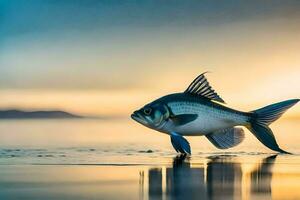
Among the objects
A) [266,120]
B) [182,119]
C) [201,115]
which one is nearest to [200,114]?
[201,115]

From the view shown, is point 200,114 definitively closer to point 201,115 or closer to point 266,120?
point 201,115

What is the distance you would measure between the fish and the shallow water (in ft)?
0.71

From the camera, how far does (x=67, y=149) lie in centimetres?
780

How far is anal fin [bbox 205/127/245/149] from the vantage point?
7.42 m

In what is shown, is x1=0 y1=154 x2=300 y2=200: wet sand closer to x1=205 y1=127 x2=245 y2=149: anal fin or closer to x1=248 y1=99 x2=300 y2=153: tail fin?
x1=248 y1=99 x2=300 y2=153: tail fin

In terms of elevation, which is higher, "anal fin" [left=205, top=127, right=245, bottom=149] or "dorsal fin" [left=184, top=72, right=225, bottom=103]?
"dorsal fin" [left=184, top=72, right=225, bottom=103]

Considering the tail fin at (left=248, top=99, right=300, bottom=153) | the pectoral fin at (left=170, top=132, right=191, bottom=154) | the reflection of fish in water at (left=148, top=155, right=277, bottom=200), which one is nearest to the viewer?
the reflection of fish in water at (left=148, top=155, right=277, bottom=200)

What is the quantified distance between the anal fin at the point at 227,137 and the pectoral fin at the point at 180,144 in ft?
1.39

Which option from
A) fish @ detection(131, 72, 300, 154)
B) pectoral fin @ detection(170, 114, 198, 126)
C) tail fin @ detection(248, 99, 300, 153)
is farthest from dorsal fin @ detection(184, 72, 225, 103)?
tail fin @ detection(248, 99, 300, 153)

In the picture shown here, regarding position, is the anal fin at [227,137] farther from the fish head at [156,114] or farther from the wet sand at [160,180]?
the wet sand at [160,180]

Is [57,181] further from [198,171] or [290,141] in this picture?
[290,141]

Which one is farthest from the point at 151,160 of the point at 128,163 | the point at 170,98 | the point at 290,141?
the point at 290,141

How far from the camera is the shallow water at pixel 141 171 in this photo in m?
4.33

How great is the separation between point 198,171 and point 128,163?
2.80 ft
